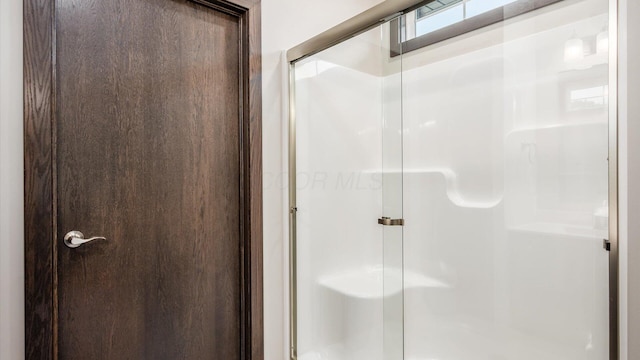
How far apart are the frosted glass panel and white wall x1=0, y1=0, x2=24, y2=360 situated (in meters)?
1.58

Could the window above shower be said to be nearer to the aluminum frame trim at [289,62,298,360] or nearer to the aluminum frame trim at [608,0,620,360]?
the aluminum frame trim at [608,0,620,360]

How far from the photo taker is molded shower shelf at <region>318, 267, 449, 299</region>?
73.0 inches

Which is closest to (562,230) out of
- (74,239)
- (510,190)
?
(510,190)

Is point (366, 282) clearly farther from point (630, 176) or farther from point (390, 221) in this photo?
point (630, 176)

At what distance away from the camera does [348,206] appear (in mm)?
1895

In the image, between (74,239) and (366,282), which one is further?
(366,282)

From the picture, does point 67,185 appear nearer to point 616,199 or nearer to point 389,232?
point 389,232

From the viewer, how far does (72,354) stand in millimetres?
1245

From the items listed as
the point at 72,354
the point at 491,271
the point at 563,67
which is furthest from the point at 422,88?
the point at 72,354

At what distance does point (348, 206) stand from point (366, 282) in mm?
425

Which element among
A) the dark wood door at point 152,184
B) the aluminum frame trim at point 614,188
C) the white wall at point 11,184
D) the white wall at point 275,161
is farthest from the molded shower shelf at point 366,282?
the white wall at point 11,184

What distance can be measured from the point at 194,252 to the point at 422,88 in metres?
1.40

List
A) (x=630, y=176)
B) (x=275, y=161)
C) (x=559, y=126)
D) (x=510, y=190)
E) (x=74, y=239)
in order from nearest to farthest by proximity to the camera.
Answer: (x=630, y=176), (x=74, y=239), (x=559, y=126), (x=510, y=190), (x=275, y=161)

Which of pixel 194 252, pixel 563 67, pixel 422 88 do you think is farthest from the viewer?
pixel 422 88
